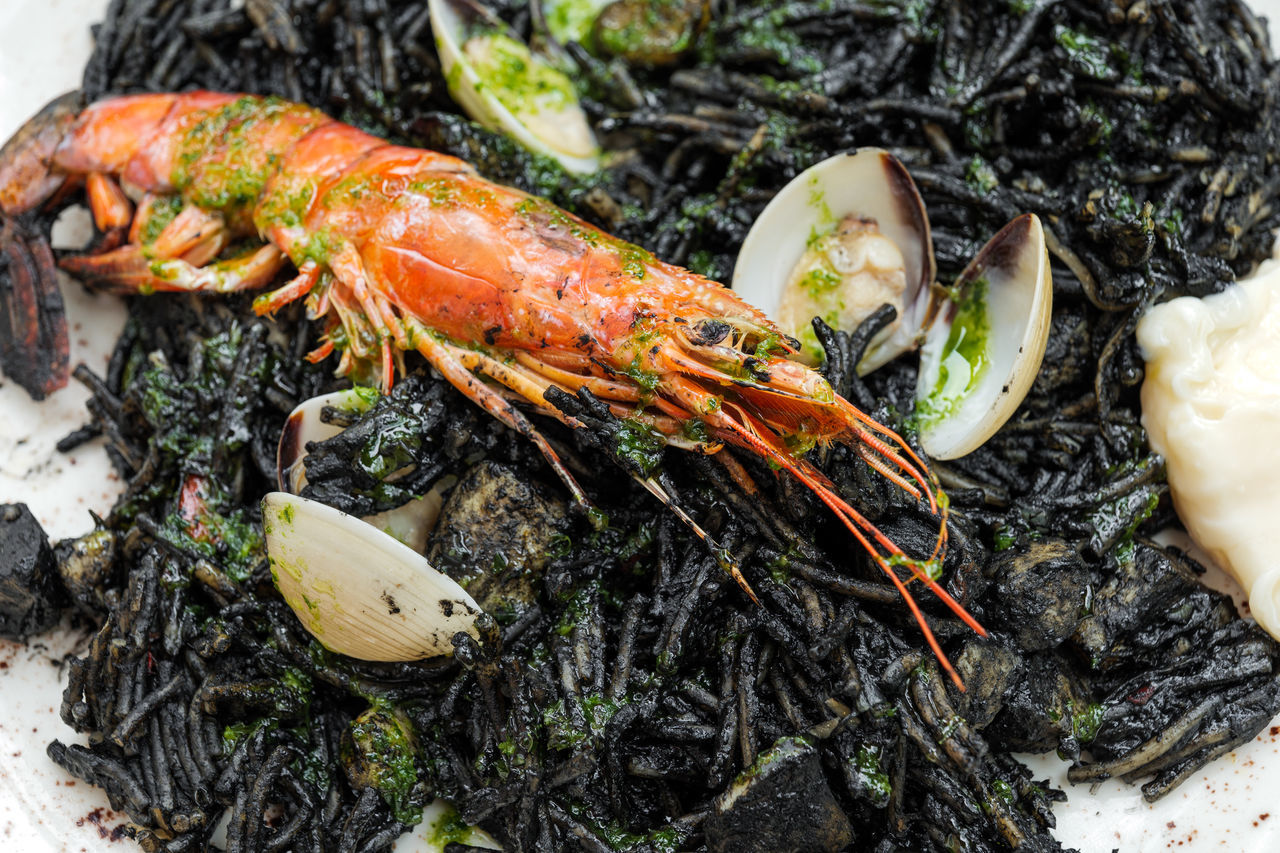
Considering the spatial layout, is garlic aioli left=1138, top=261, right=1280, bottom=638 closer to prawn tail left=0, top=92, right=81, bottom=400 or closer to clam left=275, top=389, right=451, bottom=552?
clam left=275, top=389, right=451, bottom=552

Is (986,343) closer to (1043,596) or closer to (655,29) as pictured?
(1043,596)

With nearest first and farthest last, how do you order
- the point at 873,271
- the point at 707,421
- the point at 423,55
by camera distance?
the point at 707,421
the point at 873,271
the point at 423,55

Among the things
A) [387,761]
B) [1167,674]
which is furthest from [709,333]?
[1167,674]

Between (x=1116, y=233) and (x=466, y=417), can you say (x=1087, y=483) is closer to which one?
(x=1116, y=233)

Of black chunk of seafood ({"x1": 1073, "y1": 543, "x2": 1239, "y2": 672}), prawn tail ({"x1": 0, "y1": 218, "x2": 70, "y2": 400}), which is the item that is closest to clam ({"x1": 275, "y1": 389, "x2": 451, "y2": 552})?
prawn tail ({"x1": 0, "y1": 218, "x2": 70, "y2": 400})

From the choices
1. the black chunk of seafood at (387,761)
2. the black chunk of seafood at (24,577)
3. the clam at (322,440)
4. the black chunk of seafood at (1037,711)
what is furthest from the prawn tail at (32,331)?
the black chunk of seafood at (1037,711)

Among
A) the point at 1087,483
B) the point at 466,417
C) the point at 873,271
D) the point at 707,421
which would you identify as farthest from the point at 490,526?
the point at 1087,483
